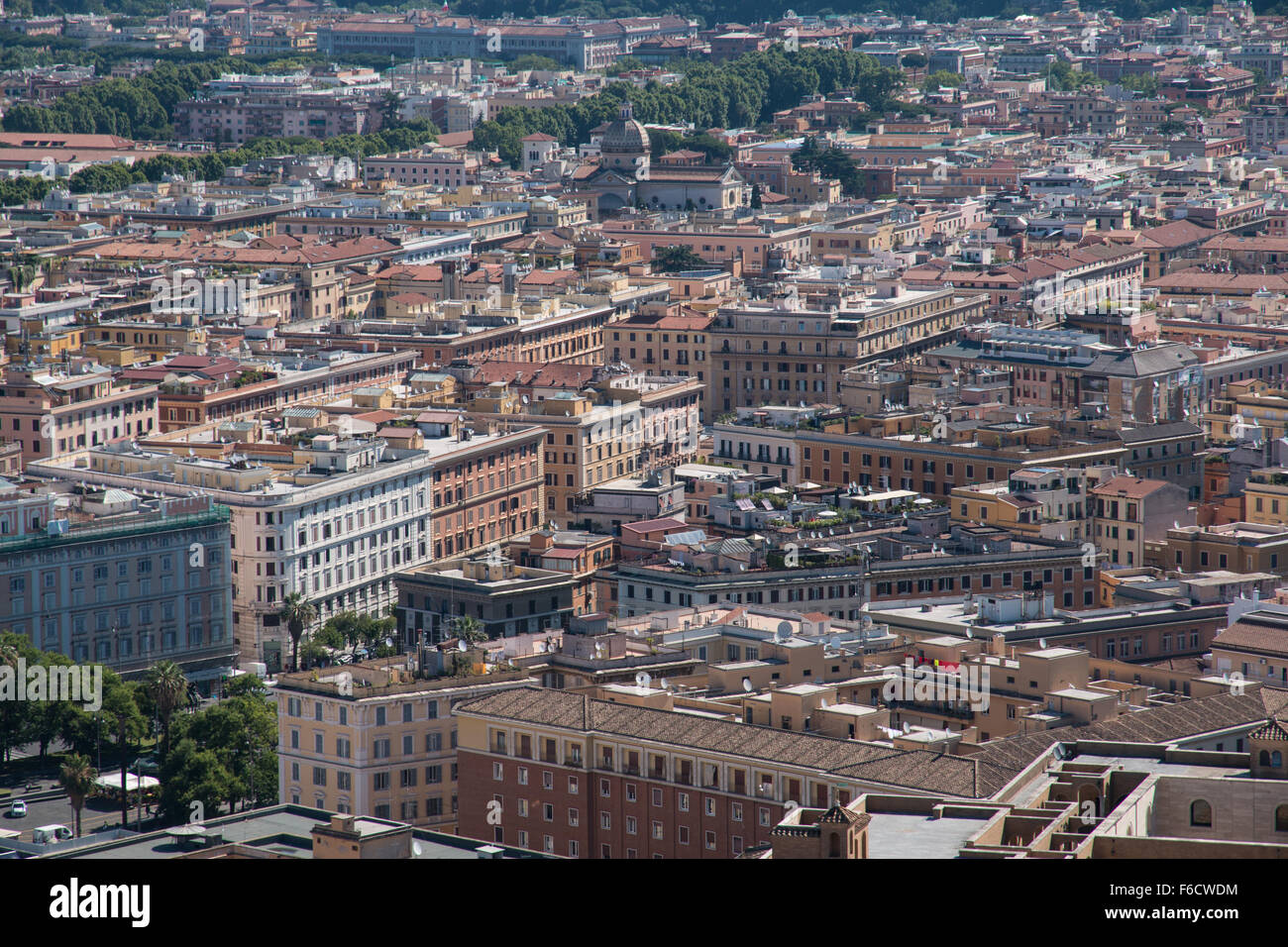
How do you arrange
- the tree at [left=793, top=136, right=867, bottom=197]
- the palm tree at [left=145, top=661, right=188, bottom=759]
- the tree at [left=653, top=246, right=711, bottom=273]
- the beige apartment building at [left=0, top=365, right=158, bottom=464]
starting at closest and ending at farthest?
1. the palm tree at [left=145, top=661, right=188, bottom=759]
2. the beige apartment building at [left=0, top=365, right=158, bottom=464]
3. the tree at [left=653, top=246, right=711, bottom=273]
4. the tree at [left=793, top=136, right=867, bottom=197]

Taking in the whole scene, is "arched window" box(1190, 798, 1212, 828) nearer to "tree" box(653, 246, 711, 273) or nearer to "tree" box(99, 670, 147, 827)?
"tree" box(99, 670, 147, 827)

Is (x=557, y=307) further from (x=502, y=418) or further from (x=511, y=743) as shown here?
(x=511, y=743)

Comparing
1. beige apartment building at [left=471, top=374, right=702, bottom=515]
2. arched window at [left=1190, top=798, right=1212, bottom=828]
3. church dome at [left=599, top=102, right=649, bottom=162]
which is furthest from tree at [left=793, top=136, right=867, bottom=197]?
arched window at [left=1190, top=798, right=1212, bottom=828]

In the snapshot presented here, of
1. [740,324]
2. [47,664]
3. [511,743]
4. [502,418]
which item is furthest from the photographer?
[740,324]

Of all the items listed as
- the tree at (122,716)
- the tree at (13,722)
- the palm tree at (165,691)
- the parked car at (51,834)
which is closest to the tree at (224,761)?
the palm tree at (165,691)

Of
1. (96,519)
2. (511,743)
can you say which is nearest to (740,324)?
(96,519)

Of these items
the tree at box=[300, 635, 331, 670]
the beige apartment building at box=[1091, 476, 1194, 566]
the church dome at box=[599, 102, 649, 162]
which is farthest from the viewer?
the church dome at box=[599, 102, 649, 162]

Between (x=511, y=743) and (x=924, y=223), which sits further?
(x=924, y=223)
